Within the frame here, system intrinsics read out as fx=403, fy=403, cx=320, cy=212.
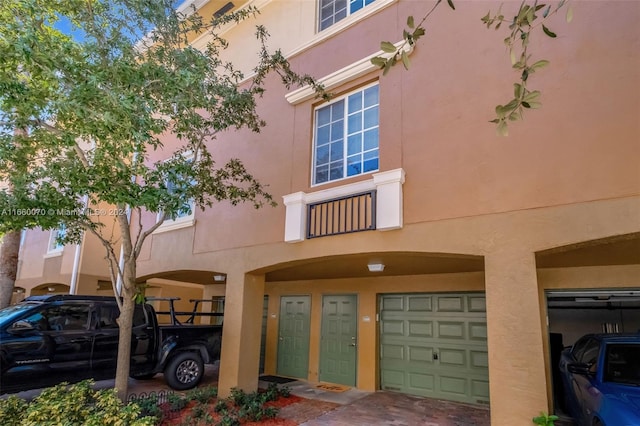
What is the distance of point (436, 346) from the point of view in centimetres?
848

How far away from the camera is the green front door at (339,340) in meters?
9.57

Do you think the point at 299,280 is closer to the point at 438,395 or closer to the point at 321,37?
the point at 438,395


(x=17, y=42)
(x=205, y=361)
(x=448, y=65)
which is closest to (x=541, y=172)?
(x=448, y=65)

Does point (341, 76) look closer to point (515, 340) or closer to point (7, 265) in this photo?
point (515, 340)

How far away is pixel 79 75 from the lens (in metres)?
5.29

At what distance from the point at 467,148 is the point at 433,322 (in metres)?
4.37

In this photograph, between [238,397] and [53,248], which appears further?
[53,248]

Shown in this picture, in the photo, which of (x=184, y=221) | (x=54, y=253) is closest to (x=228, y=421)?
(x=184, y=221)

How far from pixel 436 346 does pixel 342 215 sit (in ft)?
12.5

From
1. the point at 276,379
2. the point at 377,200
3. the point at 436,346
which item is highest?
the point at 377,200

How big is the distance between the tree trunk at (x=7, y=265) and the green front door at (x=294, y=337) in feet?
23.0

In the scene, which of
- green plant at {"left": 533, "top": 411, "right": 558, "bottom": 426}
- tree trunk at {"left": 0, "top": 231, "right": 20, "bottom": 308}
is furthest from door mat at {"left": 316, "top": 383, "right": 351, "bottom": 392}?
tree trunk at {"left": 0, "top": 231, "right": 20, "bottom": 308}

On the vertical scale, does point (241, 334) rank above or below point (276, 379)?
above

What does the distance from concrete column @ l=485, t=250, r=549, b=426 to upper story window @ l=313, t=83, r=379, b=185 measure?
280 cm
